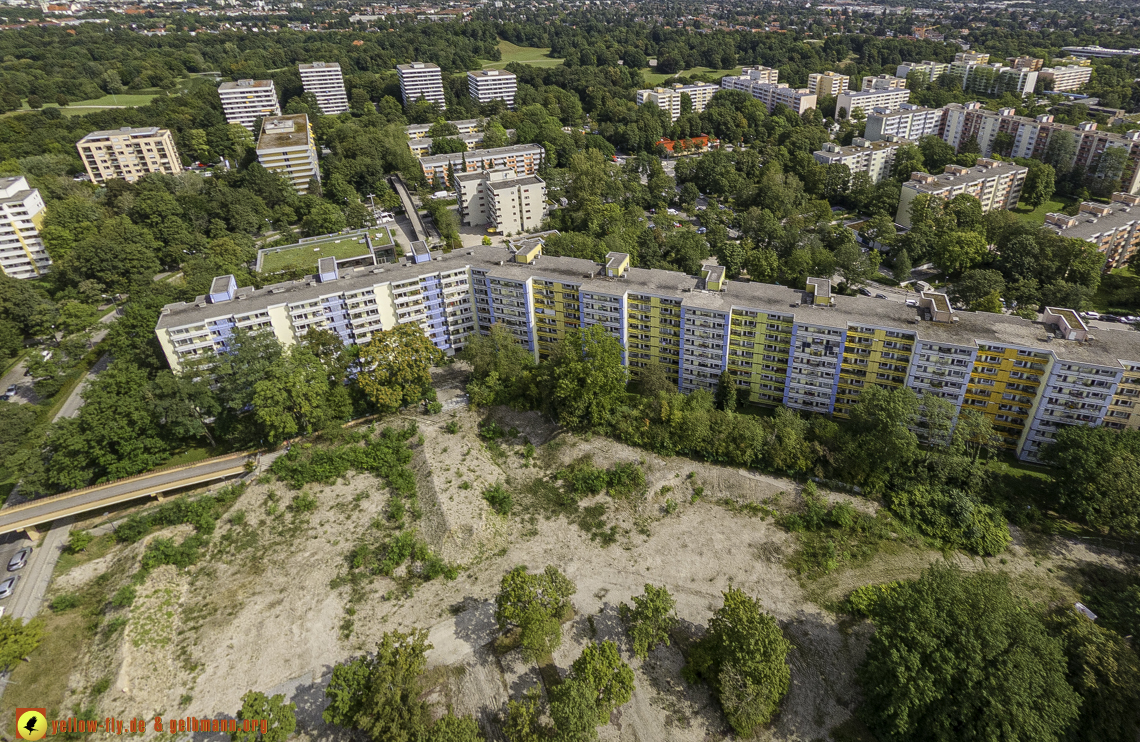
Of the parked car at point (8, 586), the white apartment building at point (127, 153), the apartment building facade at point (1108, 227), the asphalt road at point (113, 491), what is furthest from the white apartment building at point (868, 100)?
the parked car at point (8, 586)

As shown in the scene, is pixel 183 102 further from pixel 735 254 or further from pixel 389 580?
pixel 389 580

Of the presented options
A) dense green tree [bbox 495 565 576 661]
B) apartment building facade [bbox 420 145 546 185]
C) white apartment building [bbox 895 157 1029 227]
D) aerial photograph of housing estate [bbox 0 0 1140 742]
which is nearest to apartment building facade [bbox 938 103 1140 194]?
white apartment building [bbox 895 157 1029 227]

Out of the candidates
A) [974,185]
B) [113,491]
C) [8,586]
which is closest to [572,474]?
[113,491]

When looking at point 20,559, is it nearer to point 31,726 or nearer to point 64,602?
point 64,602

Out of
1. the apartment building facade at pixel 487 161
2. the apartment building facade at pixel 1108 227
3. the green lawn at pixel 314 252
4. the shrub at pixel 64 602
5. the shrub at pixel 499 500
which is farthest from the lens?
the apartment building facade at pixel 487 161

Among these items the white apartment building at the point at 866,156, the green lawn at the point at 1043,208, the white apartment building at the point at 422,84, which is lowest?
the green lawn at the point at 1043,208

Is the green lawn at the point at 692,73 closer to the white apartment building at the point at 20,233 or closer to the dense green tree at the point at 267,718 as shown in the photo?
the white apartment building at the point at 20,233
